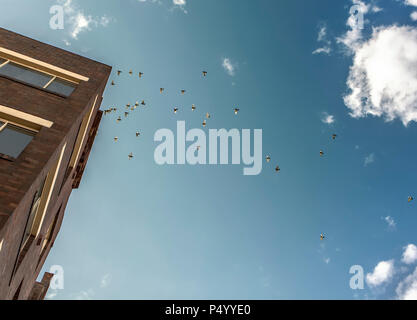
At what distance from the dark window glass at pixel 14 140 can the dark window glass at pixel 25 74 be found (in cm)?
267

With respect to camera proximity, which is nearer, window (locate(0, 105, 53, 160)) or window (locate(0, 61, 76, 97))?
window (locate(0, 105, 53, 160))

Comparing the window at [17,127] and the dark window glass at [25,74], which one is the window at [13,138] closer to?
the window at [17,127]

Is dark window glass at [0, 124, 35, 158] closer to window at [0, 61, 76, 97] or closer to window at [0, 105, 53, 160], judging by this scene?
window at [0, 105, 53, 160]

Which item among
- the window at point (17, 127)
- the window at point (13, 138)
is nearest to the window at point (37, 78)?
the window at point (17, 127)

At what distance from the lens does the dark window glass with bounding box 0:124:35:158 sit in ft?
21.3

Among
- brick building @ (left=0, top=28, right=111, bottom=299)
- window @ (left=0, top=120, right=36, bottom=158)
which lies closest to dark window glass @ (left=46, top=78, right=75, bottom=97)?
brick building @ (left=0, top=28, right=111, bottom=299)

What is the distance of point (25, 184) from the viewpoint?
5754mm

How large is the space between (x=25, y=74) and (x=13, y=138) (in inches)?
149

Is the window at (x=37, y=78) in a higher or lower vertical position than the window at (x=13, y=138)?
higher

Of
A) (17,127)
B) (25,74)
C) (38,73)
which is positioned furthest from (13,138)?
(38,73)

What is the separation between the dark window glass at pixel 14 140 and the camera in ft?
21.3
